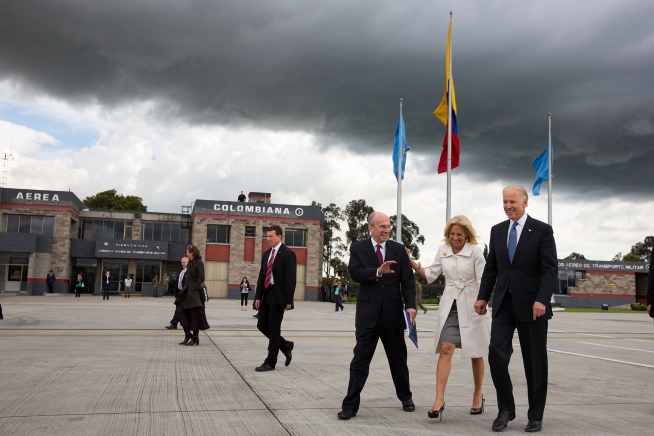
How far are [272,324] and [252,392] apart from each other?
189 cm

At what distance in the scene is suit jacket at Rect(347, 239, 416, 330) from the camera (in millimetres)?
5688

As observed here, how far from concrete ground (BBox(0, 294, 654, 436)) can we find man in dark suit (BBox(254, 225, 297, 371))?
0.35 metres

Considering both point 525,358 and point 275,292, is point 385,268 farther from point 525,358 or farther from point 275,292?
point 275,292

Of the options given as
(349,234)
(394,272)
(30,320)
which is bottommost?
(30,320)

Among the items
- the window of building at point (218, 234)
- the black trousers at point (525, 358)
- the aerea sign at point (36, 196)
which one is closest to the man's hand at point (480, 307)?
the black trousers at point (525, 358)

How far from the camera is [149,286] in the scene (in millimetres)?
53656

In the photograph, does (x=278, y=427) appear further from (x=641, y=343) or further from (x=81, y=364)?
(x=641, y=343)

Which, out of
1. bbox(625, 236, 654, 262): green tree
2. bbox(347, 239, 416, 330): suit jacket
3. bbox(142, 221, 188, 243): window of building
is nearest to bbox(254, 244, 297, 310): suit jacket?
bbox(347, 239, 416, 330): suit jacket

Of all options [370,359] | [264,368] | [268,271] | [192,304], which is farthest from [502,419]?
[192,304]

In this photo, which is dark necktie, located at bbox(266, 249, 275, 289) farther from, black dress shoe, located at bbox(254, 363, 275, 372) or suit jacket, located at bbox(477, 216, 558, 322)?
suit jacket, located at bbox(477, 216, 558, 322)

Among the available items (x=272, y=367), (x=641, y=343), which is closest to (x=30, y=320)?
(x=272, y=367)

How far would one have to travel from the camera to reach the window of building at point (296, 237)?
54438 mm

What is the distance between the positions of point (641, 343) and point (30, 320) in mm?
16083

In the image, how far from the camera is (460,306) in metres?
5.64
